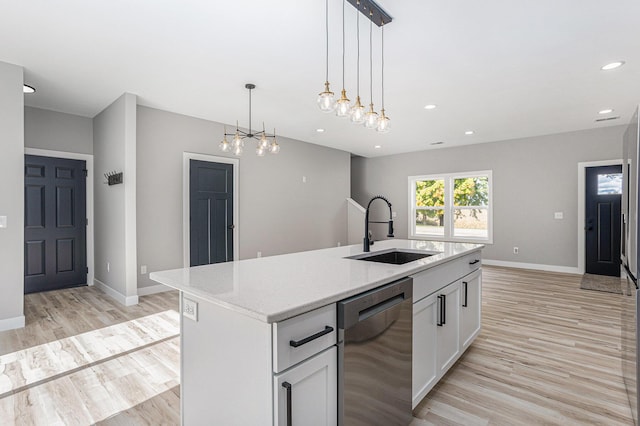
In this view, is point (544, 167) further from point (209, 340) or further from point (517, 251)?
point (209, 340)

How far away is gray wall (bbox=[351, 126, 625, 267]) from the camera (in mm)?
5977

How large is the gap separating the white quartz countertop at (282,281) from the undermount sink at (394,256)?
254mm

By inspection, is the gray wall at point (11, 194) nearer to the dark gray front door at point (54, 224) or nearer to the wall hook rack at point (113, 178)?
the wall hook rack at point (113, 178)

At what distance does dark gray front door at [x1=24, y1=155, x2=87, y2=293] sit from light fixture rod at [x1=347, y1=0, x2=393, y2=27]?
468 centimetres

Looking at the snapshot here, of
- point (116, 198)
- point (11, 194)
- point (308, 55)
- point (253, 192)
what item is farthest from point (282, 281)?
point (253, 192)

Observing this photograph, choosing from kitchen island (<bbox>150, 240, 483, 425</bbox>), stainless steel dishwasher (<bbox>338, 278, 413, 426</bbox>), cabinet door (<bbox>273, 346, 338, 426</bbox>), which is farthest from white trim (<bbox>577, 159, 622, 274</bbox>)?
cabinet door (<bbox>273, 346, 338, 426</bbox>)

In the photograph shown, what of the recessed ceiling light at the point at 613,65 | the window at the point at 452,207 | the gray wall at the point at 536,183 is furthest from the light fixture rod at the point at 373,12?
the window at the point at 452,207

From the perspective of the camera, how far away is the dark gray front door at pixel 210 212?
16.4 feet

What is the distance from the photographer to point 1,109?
10.4 feet

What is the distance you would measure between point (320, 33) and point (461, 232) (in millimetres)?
5990

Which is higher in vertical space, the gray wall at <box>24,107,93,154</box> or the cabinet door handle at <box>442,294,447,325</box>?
the gray wall at <box>24,107,93,154</box>

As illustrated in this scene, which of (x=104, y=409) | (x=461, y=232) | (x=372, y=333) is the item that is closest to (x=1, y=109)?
(x=104, y=409)

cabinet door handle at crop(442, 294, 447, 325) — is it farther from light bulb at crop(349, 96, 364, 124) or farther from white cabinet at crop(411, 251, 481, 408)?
light bulb at crop(349, 96, 364, 124)

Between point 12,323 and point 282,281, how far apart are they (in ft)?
11.2
